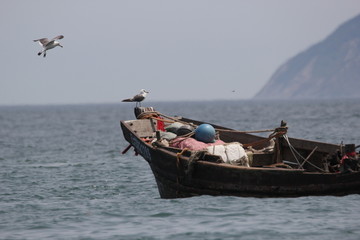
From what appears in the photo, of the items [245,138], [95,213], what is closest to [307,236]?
[95,213]

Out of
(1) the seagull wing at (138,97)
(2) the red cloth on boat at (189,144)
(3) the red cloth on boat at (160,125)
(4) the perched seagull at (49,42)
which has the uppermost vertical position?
(4) the perched seagull at (49,42)

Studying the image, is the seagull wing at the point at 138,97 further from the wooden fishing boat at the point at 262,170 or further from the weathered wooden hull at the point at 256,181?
the weathered wooden hull at the point at 256,181

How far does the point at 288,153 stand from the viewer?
59.4ft

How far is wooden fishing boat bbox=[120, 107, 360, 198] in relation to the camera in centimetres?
1535

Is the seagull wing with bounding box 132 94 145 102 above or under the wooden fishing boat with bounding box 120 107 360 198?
above

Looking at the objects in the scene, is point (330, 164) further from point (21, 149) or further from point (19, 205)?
point (21, 149)

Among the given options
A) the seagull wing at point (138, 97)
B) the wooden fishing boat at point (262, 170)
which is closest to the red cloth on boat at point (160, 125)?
the seagull wing at point (138, 97)

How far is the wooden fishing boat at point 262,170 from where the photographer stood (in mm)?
15352

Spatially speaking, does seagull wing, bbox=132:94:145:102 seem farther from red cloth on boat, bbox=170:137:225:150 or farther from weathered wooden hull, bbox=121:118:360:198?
weathered wooden hull, bbox=121:118:360:198

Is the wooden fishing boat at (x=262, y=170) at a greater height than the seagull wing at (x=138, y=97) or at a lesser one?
lesser

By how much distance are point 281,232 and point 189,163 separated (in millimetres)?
3298

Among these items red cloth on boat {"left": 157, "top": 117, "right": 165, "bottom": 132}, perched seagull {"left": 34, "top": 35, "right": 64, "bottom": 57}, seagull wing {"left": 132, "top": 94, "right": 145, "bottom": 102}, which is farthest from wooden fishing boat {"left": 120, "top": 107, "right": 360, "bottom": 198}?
perched seagull {"left": 34, "top": 35, "right": 64, "bottom": 57}

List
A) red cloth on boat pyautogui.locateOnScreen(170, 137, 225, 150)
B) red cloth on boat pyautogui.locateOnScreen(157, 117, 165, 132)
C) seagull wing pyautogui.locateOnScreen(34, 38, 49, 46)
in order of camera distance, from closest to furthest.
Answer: red cloth on boat pyautogui.locateOnScreen(170, 137, 225, 150), red cloth on boat pyautogui.locateOnScreen(157, 117, 165, 132), seagull wing pyautogui.locateOnScreen(34, 38, 49, 46)

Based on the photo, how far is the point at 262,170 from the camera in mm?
15242
